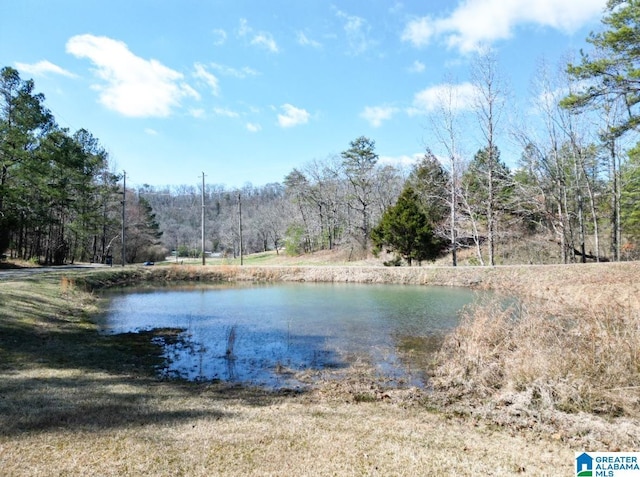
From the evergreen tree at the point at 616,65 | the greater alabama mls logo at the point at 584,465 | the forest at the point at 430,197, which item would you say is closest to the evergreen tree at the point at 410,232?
the forest at the point at 430,197

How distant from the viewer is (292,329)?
11328 millimetres

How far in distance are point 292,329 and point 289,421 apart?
677 centimetres

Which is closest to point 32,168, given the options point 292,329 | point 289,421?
point 292,329

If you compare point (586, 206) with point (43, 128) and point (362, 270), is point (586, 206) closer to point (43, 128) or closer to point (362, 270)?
point (362, 270)

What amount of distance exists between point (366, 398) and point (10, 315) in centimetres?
948

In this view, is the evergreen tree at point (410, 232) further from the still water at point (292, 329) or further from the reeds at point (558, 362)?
the reeds at point (558, 362)

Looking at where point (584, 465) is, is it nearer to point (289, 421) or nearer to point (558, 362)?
point (558, 362)

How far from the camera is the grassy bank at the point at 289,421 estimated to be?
3.50 m

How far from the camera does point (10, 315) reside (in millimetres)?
9844

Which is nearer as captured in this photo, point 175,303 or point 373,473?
point 373,473

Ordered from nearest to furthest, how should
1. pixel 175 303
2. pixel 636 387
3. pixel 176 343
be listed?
pixel 636 387, pixel 176 343, pixel 175 303

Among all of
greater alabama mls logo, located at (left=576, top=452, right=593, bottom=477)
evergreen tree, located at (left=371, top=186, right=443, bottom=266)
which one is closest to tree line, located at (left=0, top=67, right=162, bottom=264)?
evergreen tree, located at (left=371, top=186, right=443, bottom=266)

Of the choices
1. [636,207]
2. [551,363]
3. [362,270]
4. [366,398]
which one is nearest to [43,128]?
[362,270]

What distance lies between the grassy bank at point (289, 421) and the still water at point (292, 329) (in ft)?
2.47
